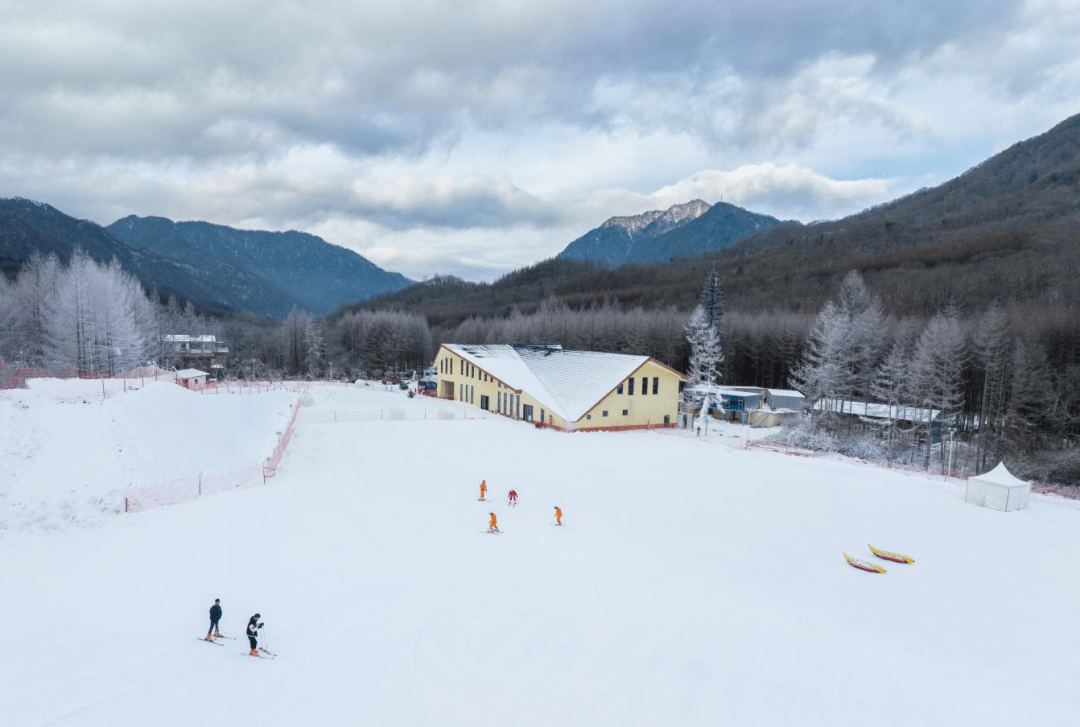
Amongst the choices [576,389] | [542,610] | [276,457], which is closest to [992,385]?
[576,389]

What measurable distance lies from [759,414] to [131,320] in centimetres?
6431

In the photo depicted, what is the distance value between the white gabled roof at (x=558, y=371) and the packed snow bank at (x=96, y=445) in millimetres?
19892

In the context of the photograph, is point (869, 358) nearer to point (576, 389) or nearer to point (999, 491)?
point (576, 389)

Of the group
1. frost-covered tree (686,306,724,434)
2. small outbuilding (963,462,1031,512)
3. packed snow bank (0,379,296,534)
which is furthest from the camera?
frost-covered tree (686,306,724,434)

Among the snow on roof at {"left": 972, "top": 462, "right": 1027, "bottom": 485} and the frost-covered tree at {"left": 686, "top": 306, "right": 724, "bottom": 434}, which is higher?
the frost-covered tree at {"left": 686, "top": 306, "right": 724, "bottom": 434}

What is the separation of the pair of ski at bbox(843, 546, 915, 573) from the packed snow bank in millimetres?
24004

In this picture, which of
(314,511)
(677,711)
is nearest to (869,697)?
(677,711)

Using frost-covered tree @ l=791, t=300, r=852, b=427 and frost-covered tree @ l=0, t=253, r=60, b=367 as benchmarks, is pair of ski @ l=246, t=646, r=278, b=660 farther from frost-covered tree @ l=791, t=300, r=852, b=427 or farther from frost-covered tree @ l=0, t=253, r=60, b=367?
frost-covered tree @ l=0, t=253, r=60, b=367

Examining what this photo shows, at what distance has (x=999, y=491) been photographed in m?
22.2

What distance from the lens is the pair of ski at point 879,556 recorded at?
16.0 meters

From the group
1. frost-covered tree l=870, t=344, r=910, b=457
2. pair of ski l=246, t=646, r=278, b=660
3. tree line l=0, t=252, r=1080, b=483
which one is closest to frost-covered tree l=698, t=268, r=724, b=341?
tree line l=0, t=252, r=1080, b=483

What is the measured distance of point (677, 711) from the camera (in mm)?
9484

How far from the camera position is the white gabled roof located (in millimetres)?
40000

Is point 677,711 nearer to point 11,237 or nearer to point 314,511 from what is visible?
point 314,511
